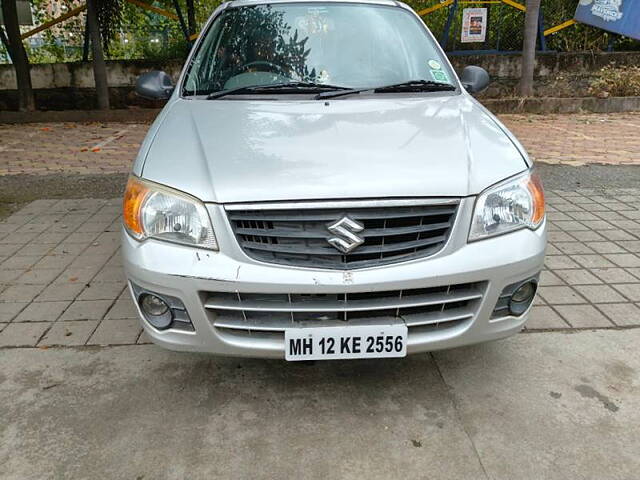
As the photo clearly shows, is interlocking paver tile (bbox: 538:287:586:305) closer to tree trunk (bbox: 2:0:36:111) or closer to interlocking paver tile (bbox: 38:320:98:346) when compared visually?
interlocking paver tile (bbox: 38:320:98:346)

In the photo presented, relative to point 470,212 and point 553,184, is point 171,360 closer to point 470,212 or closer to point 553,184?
point 470,212

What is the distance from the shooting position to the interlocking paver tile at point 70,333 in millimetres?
3184

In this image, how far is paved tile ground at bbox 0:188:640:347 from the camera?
132 inches

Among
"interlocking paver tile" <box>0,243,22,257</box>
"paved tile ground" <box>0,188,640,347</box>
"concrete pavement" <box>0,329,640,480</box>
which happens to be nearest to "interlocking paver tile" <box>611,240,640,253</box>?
"paved tile ground" <box>0,188,640,347</box>

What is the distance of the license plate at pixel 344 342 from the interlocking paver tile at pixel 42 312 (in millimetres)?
1844

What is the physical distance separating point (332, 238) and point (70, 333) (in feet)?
6.08

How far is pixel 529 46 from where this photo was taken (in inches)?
419

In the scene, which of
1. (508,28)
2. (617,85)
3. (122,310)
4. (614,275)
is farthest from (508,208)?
(508,28)

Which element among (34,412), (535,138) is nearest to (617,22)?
(535,138)

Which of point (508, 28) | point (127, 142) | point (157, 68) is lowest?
point (127, 142)

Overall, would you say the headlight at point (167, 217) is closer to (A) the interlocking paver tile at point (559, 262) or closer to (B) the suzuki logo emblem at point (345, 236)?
(B) the suzuki logo emblem at point (345, 236)

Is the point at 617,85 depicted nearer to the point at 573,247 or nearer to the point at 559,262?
the point at 573,247

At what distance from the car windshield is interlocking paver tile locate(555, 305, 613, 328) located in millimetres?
1556

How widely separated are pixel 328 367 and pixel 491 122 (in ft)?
4.88
